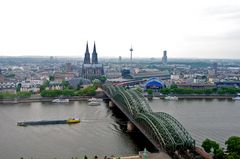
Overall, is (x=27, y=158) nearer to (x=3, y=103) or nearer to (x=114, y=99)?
(x=114, y=99)

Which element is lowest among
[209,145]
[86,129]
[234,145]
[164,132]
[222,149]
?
[86,129]

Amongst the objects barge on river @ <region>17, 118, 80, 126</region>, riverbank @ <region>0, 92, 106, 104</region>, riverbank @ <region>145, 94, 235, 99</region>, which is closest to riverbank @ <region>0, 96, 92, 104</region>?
riverbank @ <region>0, 92, 106, 104</region>

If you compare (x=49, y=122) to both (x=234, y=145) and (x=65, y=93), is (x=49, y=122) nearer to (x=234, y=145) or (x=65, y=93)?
(x=234, y=145)

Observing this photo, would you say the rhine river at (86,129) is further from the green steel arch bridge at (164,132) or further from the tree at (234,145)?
the tree at (234,145)

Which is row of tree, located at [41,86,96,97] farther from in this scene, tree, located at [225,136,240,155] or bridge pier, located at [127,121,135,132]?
tree, located at [225,136,240,155]

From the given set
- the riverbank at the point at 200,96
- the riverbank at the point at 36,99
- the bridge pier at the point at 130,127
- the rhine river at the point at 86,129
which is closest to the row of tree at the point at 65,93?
the riverbank at the point at 36,99

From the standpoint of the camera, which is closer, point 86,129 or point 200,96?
point 86,129

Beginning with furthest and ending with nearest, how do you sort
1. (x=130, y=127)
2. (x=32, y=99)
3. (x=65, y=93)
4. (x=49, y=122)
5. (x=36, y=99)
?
1. (x=65, y=93)
2. (x=36, y=99)
3. (x=32, y=99)
4. (x=49, y=122)
5. (x=130, y=127)

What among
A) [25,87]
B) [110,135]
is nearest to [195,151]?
[110,135]

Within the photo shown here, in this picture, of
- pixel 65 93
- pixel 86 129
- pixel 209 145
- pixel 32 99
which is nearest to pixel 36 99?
pixel 32 99
